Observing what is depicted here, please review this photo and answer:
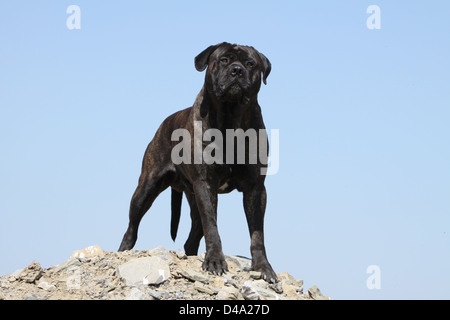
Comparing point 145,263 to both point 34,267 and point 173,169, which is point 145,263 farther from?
point 173,169

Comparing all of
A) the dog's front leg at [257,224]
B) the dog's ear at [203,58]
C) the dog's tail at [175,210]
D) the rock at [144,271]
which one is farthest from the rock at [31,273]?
the dog's ear at [203,58]

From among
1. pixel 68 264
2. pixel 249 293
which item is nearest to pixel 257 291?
pixel 249 293

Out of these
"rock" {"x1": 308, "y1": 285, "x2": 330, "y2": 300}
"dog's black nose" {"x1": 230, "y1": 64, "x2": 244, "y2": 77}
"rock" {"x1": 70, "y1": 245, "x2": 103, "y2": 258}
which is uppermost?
"dog's black nose" {"x1": 230, "y1": 64, "x2": 244, "y2": 77}

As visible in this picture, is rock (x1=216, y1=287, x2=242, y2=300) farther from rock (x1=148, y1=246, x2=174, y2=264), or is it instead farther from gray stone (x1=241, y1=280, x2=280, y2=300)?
rock (x1=148, y1=246, x2=174, y2=264)

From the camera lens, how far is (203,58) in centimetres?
795

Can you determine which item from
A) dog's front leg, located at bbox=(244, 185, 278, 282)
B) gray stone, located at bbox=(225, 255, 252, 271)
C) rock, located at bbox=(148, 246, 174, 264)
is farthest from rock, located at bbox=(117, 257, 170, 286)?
dog's front leg, located at bbox=(244, 185, 278, 282)

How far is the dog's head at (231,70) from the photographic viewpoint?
754 cm

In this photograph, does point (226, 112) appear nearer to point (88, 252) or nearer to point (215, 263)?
point (215, 263)

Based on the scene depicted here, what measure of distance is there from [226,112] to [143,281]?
7.14ft

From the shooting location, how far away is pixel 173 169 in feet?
29.4

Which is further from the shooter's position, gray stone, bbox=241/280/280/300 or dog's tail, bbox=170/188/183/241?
dog's tail, bbox=170/188/183/241

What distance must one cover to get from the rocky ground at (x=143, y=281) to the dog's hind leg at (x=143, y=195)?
1.25 meters

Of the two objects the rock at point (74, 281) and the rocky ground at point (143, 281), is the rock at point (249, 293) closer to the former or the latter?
the rocky ground at point (143, 281)

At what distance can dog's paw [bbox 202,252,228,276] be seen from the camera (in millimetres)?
7371
